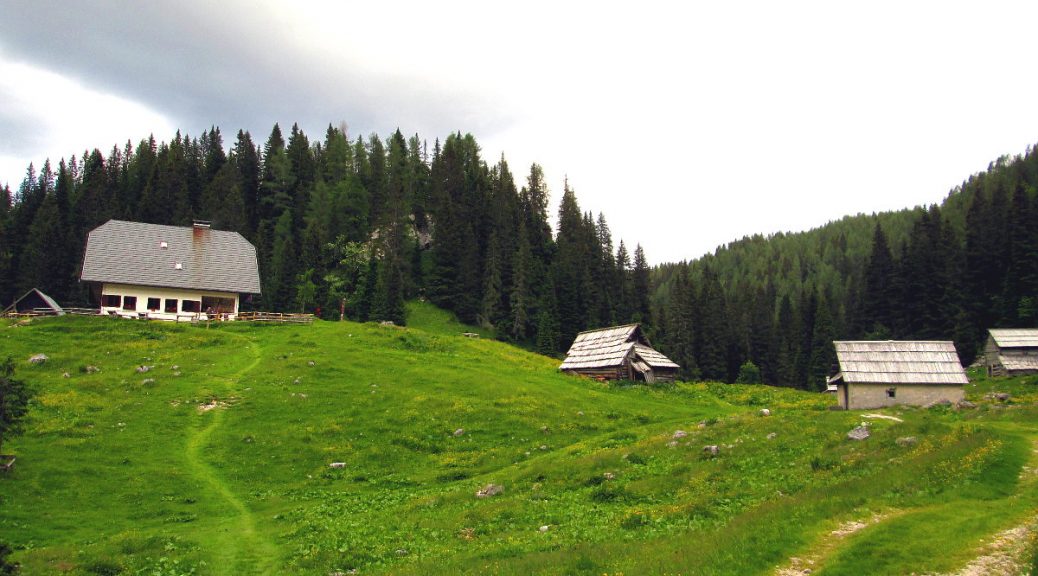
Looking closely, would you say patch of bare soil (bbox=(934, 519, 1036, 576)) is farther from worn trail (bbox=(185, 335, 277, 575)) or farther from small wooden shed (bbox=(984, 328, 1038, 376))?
small wooden shed (bbox=(984, 328, 1038, 376))

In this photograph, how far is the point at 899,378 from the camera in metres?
44.3

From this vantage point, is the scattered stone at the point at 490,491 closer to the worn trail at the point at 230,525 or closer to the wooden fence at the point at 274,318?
the worn trail at the point at 230,525

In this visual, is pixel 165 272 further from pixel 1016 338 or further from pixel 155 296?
pixel 1016 338

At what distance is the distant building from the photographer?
6788 centimetres

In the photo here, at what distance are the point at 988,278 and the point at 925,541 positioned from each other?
107 m

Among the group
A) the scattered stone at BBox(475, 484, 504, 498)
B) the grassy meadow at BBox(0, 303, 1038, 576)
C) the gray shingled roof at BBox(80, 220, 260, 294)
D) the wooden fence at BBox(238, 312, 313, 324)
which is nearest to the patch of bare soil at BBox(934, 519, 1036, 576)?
the grassy meadow at BBox(0, 303, 1038, 576)

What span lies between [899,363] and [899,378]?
121cm

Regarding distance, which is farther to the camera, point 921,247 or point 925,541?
point 921,247

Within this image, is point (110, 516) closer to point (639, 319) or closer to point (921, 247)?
point (639, 319)

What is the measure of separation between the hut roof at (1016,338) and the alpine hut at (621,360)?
3766 centimetres

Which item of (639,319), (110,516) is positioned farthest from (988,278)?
(110,516)

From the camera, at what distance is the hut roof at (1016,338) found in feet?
237

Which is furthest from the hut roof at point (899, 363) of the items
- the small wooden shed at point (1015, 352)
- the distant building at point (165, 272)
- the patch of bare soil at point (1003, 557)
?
the distant building at point (165, 272)

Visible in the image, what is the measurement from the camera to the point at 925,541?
13562mm
